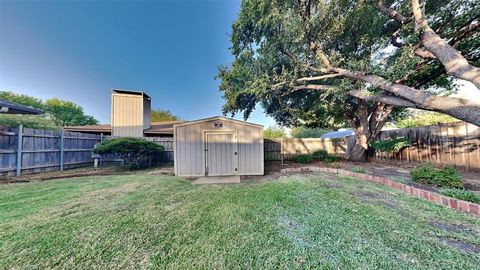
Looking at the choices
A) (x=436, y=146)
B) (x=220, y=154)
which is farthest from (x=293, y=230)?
(x=436, y=146)

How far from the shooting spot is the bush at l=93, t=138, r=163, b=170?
23.3ft

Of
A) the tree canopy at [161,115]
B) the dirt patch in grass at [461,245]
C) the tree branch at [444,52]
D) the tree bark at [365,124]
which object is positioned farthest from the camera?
the tree canopy at [161,115]

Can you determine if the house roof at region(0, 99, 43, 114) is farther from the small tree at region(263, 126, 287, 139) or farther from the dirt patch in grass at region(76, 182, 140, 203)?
the small tree at region(263, 126, 287, 139)

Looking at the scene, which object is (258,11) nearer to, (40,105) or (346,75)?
(346,75)

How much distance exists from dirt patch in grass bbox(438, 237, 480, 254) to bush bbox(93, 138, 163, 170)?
28.6 ft

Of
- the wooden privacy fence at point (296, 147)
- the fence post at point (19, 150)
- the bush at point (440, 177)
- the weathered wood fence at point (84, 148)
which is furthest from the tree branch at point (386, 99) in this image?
the fence post at point (19, 150)

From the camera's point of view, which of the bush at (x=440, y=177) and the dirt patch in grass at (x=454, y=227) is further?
the bush at (x=440, y=177)

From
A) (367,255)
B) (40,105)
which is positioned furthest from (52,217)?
(40,105)

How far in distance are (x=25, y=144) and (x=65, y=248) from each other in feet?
23.3

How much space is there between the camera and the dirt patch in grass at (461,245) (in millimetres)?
1820

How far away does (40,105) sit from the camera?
1836 cm

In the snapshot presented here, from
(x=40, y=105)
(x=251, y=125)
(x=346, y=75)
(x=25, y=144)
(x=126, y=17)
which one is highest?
(x=126, y=17)

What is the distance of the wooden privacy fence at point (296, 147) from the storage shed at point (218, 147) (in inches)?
148

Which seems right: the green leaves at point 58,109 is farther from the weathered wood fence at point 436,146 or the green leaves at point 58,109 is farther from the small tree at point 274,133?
the weathered wood fence at point 436,146
